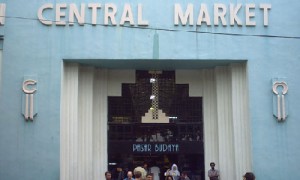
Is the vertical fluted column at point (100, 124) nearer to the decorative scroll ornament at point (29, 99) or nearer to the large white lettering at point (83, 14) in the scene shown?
the large white lettering at point (83, 14)

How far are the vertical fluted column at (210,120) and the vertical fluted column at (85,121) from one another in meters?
4.41

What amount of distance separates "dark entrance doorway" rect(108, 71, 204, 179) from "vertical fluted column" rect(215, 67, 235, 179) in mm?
963

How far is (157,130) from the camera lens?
61.0 ft

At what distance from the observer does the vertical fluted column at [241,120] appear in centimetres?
A: 1692

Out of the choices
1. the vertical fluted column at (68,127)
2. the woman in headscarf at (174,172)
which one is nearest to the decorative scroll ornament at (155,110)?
the woman in headscarf at (174,172)

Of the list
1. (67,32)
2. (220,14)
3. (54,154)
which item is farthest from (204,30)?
(54,154)

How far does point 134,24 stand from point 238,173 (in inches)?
256

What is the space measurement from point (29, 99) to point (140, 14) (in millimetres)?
4888

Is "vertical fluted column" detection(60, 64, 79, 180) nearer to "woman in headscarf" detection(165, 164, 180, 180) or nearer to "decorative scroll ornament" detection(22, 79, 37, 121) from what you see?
"decorative scroll ornament" detection(22, 79, 37, 121)

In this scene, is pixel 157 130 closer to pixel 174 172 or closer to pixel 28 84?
pixel 174 172

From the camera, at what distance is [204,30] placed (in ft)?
55.2

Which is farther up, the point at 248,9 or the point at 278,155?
the point at 248,9

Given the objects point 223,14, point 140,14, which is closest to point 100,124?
point 140,14

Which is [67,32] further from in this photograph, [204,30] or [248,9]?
[248,9]
